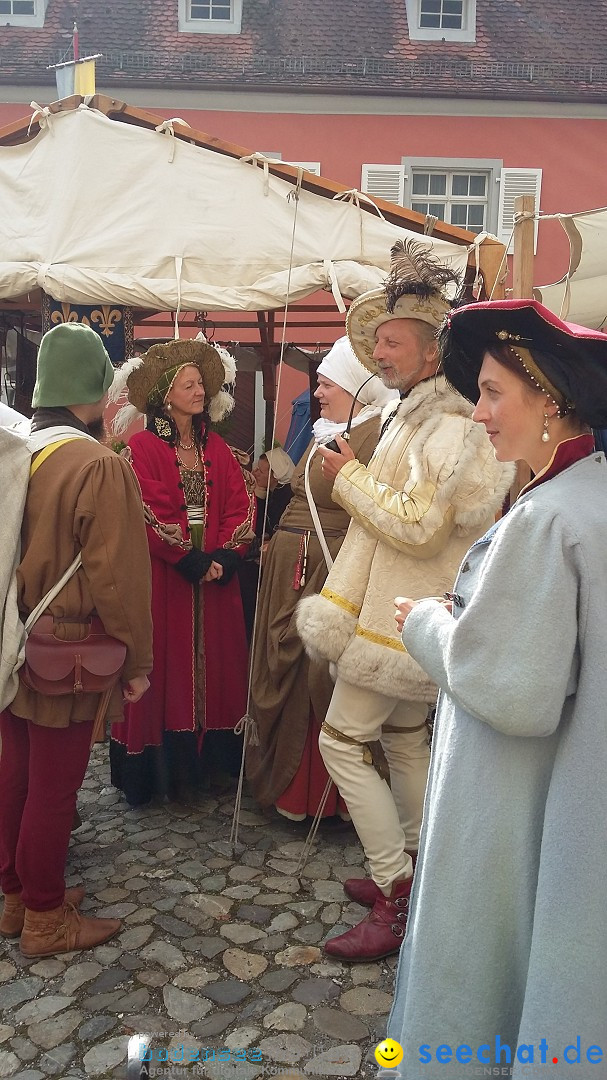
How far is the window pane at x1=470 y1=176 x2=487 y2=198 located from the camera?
45.3 ft

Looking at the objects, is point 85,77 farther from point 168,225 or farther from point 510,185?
point 510,185

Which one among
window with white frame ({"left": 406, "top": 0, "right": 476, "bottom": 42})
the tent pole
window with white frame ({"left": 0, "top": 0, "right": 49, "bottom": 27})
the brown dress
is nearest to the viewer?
the tent pole

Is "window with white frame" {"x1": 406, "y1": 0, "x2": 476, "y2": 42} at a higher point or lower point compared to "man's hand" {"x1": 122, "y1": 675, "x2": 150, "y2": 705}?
higher

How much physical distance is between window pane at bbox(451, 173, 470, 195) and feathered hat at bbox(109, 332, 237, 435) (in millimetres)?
10784

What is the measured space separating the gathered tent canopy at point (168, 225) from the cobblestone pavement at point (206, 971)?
→ 2362 millimetres

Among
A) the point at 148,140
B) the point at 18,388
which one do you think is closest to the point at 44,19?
the point at 18,388

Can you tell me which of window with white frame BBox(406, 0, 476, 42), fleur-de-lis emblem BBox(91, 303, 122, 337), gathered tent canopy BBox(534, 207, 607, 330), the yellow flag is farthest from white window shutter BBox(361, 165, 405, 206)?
fleur-de-lis emblem BBox(91, 303, 122, 337)

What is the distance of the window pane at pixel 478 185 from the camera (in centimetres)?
1382

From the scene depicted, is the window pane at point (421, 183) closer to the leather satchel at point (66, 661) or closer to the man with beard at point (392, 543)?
the man with beard at point (392, 543)

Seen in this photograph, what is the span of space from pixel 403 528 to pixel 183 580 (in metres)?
1.67

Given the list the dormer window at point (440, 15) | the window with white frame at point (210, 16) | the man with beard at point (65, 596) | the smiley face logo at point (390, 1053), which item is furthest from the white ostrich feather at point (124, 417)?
the dormer window at point (440, 15)

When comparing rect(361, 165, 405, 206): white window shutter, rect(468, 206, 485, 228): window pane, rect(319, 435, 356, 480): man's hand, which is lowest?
rect(319, 435, 356, 480): man's hand

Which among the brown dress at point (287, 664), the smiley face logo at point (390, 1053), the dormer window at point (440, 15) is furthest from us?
the dormer window at point (440, 15)

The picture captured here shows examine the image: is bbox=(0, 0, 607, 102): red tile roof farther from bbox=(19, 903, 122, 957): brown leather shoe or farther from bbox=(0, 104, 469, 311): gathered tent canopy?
bbox=(19, 903, 122, 957): brown leather shoe
